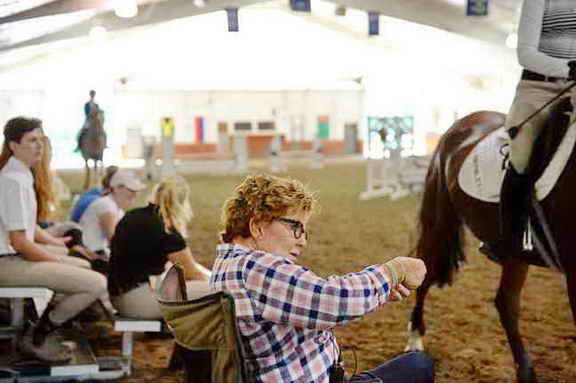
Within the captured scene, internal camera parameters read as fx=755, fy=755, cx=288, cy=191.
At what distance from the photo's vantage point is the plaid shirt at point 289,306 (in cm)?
166

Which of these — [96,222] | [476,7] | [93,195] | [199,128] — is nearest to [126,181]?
[96,222]

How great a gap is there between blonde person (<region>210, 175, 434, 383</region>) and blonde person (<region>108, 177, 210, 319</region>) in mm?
1726

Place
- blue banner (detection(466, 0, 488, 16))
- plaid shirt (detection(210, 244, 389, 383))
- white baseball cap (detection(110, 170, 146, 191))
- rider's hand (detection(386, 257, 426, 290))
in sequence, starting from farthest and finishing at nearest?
blue banner (detection(466, 0, 488, 16))
white baseball cap (detection(110, 170, 146, 191))
rider's hand (detection(386, 257, 426, 290))
plaid shirt (detection(210, 244, 389, 383))

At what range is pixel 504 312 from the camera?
3764mm

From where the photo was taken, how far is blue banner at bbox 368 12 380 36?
712 cm

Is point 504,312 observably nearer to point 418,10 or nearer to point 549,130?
point 549,130

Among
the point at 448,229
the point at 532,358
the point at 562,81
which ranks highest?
the point at 562,81

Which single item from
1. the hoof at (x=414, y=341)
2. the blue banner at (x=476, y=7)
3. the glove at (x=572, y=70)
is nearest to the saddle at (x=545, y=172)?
the glove at (x=572, y=70)

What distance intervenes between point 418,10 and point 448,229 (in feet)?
14.9

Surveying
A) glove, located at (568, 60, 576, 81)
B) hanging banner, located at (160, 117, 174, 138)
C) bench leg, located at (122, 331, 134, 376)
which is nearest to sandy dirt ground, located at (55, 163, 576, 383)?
bench leg, located at (122, 331, 134, 376)

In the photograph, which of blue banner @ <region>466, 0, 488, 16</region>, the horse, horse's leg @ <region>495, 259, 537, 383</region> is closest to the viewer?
the horse

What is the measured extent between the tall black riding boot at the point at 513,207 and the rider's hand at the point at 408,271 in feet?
5.19

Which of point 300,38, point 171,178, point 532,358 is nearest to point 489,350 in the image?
point 532,358

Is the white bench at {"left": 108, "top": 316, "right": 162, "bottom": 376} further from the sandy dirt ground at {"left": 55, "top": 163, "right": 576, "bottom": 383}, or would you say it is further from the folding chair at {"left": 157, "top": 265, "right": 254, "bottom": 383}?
the folding chair at {"left": 157, "top": 265, "right": 254, "bottom": 383}
